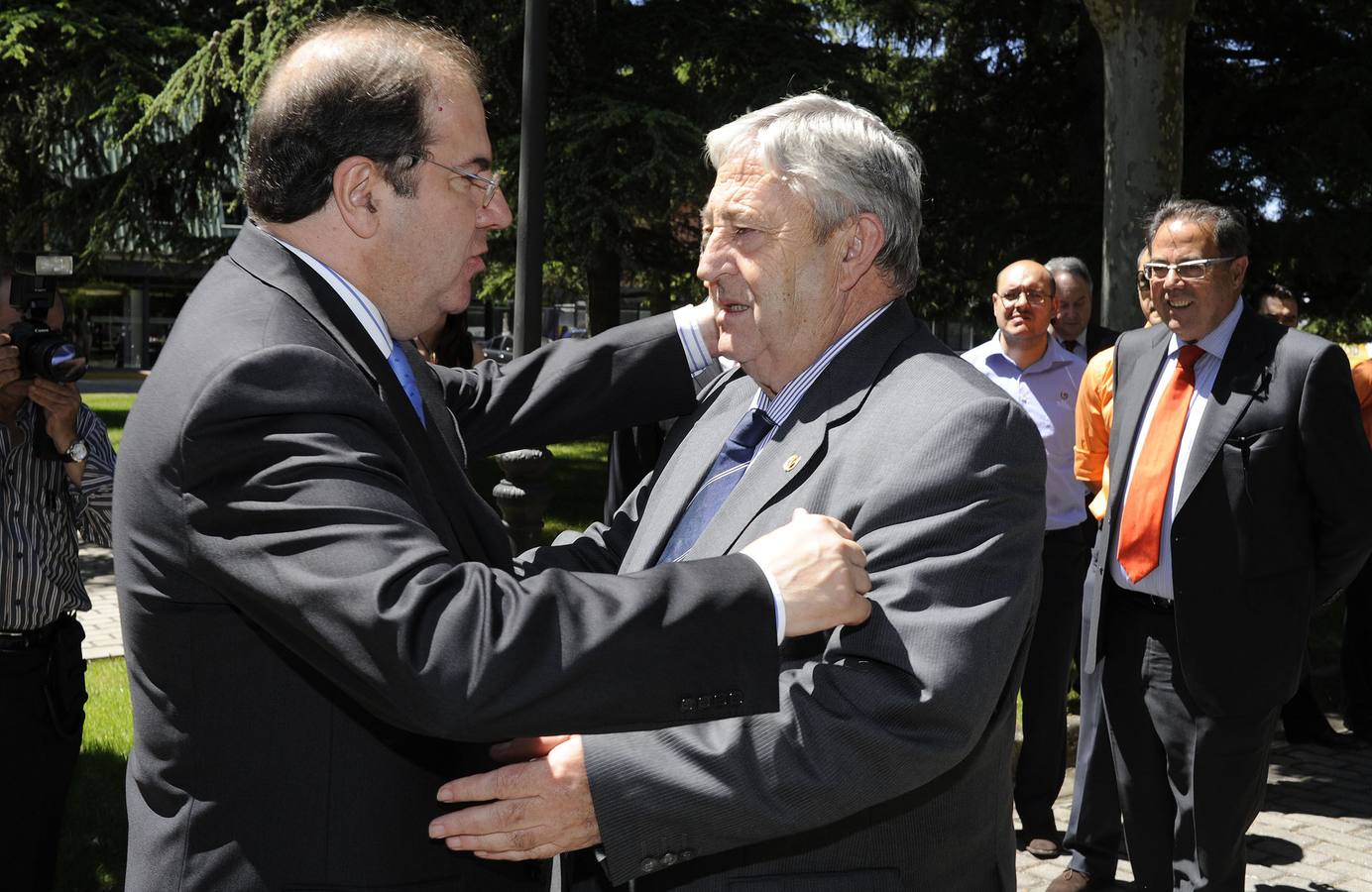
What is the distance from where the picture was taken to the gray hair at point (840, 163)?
2.40 m

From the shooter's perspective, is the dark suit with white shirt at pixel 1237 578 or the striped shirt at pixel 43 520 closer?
the striped shirt at pixel 43 520

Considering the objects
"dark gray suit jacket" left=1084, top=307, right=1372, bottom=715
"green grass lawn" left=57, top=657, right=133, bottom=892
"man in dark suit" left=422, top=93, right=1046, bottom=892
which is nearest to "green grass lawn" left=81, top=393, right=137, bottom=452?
"green grass lawn" left=57, top=657, right=133, bottom=892

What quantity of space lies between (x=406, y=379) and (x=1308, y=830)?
17.6 ft

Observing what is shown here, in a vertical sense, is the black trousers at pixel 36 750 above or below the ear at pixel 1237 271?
below

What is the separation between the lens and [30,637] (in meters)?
3.95

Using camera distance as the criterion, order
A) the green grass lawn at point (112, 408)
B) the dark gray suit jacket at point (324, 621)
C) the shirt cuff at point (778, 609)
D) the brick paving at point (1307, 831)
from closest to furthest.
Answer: the dark gray suit jacket at point (324, 621) < the shirt cuff at point (778, 609) < the brick paving at point (1307, 831) < the green grass lawn at point (112, 408)

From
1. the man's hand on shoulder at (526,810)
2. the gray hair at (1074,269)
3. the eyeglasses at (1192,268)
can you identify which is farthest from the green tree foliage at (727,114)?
the man's hand on shoulder at (526,810)

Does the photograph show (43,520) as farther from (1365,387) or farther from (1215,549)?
(1365,387)

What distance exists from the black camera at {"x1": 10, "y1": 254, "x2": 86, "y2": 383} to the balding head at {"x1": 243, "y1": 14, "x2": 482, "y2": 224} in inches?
92.1

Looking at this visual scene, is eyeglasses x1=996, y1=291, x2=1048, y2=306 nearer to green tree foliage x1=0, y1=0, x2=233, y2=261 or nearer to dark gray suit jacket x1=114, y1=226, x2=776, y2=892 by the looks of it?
dark gray suit jacket x1=114, y1=226, x2=776, y2=892

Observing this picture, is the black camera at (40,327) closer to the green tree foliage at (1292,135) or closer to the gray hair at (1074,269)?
the gray hair at (1074,269)

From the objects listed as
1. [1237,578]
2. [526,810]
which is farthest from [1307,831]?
[526,810]

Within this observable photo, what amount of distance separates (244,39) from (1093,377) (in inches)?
440

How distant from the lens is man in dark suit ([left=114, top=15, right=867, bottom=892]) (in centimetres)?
158
